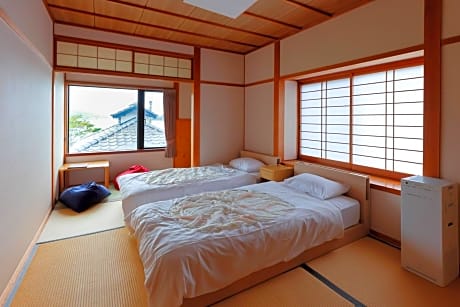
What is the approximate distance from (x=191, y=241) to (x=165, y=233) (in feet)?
0.81

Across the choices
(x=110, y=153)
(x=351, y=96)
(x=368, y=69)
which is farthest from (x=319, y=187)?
(x=110, y=153)

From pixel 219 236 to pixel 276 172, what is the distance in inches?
82.8

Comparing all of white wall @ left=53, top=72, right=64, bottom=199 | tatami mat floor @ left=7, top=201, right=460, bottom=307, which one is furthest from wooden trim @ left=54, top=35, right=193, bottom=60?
tatami mat floor @ left=7, top=201, right=460, bottom=307

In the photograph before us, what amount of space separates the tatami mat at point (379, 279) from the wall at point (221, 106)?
2932 millimetres

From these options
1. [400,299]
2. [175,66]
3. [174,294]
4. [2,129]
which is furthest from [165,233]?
[175,66]

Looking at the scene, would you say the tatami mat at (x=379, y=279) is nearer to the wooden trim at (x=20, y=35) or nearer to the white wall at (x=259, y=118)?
the white wall at (x=259, y=118)

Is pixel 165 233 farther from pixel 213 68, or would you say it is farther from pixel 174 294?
pixel 213 68

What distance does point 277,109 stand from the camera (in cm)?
426

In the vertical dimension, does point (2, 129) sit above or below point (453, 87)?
below

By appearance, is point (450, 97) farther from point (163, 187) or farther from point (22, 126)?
point (22, 126)

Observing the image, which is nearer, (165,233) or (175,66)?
(165,233)

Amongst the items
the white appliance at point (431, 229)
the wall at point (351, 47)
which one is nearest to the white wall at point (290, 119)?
the wall at point (351, 47)

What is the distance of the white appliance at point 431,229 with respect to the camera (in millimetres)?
2064

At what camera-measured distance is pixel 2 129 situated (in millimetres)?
1882
